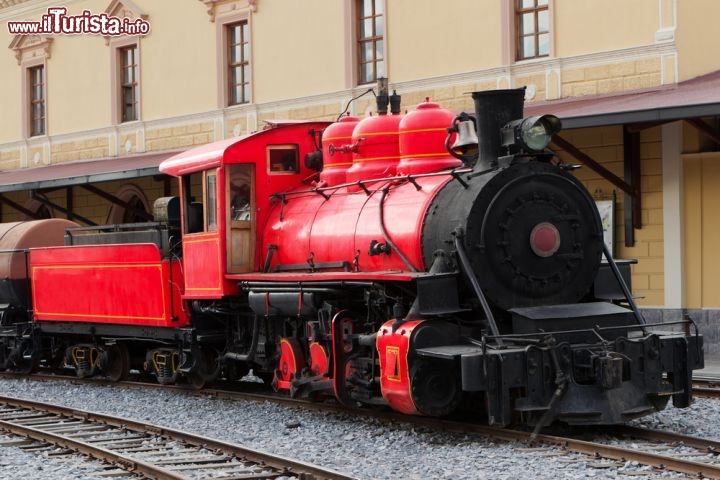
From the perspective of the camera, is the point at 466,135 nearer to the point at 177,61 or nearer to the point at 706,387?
the point at 706,387

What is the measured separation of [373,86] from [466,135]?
11.2m

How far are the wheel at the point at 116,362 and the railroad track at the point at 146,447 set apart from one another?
2793 mm

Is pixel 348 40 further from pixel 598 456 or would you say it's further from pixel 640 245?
pixel 598 456

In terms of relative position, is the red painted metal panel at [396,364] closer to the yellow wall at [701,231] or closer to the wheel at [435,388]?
the wheel at [435,388]

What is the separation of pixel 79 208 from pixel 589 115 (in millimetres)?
15640

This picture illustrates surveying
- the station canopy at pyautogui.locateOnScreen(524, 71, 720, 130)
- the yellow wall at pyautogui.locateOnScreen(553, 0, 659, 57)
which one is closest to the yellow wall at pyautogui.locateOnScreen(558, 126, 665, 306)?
the station canopy at pyautogui.locateOnScreen(524, 71, 720, 130)

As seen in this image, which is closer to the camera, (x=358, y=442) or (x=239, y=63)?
(x=358, y=442)

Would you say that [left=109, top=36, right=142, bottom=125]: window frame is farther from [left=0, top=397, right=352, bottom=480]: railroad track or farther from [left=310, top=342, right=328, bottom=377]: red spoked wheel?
[left=310, top=342, right=328, bottom=377]: red spoked wheel

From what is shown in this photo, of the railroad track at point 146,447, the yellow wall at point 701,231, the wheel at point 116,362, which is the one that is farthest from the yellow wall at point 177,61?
the railroad track at point 146,447

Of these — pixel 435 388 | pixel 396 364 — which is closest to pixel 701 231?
pixel 435 388

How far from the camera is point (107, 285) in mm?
15258

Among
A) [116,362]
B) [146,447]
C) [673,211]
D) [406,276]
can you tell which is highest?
[673,211]

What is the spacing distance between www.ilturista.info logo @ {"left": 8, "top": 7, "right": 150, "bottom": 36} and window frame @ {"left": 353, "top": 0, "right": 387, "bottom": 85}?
6324mm

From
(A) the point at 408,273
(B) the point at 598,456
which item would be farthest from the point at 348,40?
(B) the point at 598,456
